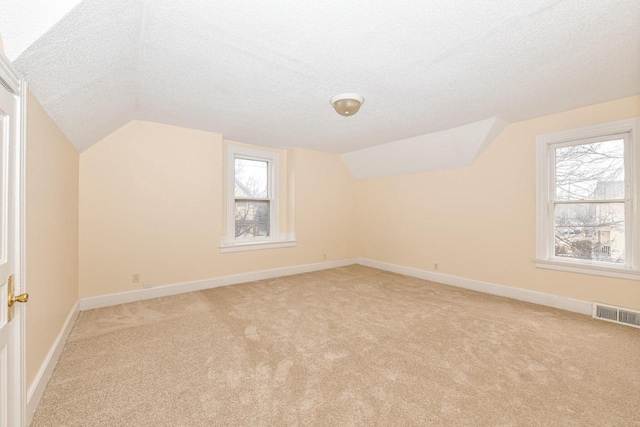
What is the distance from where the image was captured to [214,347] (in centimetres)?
222

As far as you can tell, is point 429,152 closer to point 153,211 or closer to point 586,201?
point 586,201

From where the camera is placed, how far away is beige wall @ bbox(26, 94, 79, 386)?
1.61 metres

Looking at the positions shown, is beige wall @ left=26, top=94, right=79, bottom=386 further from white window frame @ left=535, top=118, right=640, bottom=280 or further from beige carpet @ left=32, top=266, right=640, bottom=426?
white window frame @ left=535, top=118, right=640, bottom=280

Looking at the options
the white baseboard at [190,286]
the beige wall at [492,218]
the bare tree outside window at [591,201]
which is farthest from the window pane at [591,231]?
the white baseboard at [190,286]

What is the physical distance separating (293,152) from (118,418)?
4145 mm

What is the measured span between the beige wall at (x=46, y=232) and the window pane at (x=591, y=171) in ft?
16.2

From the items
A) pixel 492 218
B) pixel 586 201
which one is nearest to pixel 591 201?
pixel 586 201

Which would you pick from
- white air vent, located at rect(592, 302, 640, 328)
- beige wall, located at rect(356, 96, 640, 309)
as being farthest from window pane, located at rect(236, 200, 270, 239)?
white air vent, located at rect(592, 302, 640, 328)

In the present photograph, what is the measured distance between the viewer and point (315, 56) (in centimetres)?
199

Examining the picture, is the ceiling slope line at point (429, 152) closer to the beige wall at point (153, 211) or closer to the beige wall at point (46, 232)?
the beige wall at point (153, 211)

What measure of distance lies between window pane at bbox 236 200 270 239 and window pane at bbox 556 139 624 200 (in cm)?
426

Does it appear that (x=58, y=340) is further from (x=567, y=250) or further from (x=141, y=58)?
(x=567, y=250)

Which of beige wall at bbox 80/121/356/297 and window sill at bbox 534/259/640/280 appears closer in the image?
window sill at bbox 534/259/640/280

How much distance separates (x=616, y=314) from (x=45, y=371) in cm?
496
